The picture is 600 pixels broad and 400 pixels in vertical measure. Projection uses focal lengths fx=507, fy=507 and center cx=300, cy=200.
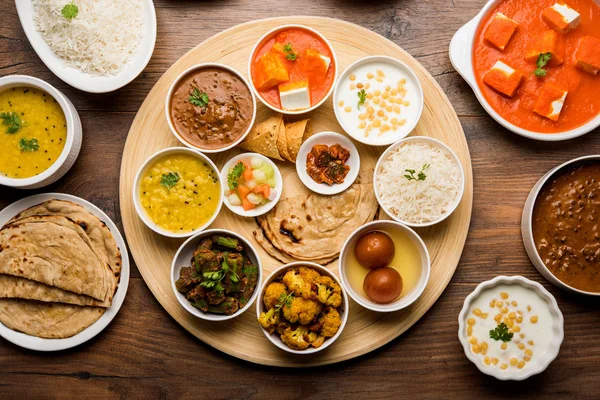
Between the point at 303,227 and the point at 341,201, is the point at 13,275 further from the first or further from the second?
the point at 341,201

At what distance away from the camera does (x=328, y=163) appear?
12.6ft

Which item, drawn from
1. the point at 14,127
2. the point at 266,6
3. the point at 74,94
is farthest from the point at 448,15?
the point at 14,127

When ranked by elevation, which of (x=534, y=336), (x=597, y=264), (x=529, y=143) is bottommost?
(x=534, y=336)

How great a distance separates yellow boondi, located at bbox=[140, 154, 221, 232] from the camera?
3732 mm

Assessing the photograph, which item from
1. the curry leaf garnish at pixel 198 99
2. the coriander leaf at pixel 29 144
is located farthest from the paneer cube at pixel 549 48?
the coriander leaf at pixel 29 144

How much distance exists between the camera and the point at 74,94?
4027mm

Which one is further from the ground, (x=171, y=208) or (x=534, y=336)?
(x=171, y=208)

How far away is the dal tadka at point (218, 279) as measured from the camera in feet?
11.8

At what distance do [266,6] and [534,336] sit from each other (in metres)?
3.24

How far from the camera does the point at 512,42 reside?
3.91m

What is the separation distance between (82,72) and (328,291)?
2470 millimetres

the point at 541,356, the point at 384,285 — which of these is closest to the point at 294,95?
the point at 384,285

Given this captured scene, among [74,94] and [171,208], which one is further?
[74,94]

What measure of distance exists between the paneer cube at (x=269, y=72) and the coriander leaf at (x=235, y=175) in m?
0.61
